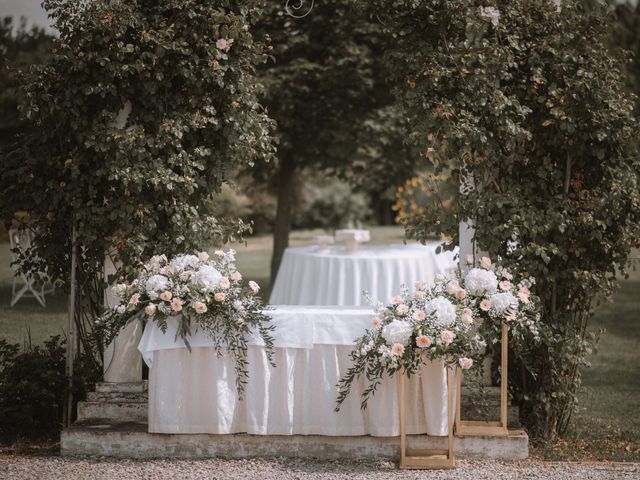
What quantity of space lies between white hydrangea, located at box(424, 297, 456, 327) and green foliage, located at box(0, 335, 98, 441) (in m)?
2.40

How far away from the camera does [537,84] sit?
15.6ft

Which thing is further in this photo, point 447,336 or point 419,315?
point 419,315

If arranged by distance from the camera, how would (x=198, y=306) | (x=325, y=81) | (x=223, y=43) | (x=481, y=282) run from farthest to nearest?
(x=325, y=81) → (x=223, y=43) → (x=481, y=282) → (x=198, y=306)

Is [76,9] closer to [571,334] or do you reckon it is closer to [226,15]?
[226,15]

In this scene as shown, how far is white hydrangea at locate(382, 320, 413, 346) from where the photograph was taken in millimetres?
3965

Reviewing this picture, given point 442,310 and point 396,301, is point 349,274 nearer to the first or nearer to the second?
point 396,301

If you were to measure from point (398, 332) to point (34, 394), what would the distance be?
7.98 feet

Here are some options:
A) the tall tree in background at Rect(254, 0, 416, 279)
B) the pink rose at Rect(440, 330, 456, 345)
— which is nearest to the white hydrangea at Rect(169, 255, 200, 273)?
the pink rose at Rect(440, 330, 456, 345)

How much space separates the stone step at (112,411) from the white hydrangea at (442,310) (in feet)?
6.29

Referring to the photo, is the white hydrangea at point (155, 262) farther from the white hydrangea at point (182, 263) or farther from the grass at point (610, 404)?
the grass at point (610, 404)

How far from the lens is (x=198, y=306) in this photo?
4.12 metres

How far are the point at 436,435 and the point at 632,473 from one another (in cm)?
107

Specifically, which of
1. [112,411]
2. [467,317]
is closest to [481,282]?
[467,317]

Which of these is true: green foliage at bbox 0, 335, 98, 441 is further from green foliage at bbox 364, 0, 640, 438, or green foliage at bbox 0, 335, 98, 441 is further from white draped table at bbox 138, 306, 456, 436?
green foliage at bbox 364, 0, 640, 438
